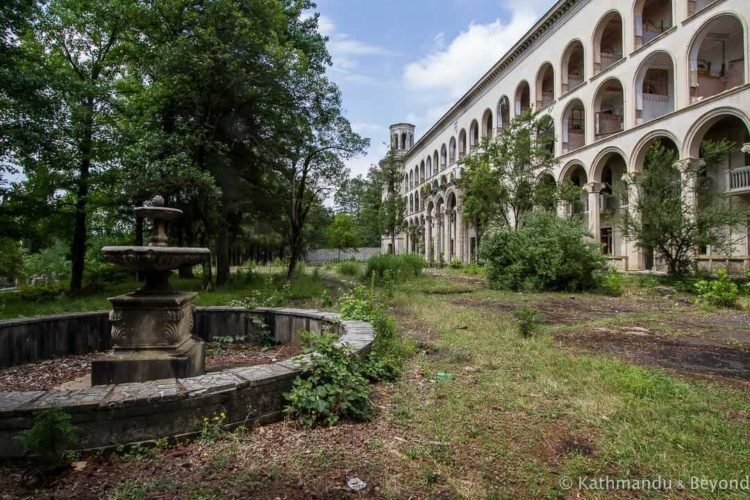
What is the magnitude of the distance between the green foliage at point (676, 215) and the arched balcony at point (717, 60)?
4.51 m

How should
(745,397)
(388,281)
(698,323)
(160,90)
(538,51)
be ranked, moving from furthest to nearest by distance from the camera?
(538,51) < (388,281) < (160,90) < (698,323) < (745,397)

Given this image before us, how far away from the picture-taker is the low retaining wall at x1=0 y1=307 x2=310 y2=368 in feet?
17.9

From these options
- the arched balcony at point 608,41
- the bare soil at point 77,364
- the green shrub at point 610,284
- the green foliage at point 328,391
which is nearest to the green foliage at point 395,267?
the green shrub at point 610,284

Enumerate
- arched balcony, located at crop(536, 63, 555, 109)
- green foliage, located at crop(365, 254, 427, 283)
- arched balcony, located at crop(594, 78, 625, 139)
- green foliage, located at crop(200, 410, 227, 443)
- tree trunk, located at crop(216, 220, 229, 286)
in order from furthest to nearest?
arched balcony, located at crop(536, 63, 555, 109) → arched balcony, located at crop(594, 78, 625, 139) → green foliage, located at crop(365, 254, 427, 283) → tree trunk, located at crop(216, 220, 229, 286) → green foliage, located at crop(200, 410, 227, 443)

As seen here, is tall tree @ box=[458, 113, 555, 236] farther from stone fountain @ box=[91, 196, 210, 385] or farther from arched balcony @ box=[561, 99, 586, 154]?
stone fountain @ box=[91, 196, 210, 385]

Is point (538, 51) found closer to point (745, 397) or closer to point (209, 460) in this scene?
point (745, 397)

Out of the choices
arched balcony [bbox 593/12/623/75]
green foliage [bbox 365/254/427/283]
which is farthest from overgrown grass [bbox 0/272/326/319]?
arched balcony [bbox 593/12/623/75]

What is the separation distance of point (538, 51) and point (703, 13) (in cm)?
1156

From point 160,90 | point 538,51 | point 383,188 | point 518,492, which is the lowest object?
point 518,492

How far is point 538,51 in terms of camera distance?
27766 mm

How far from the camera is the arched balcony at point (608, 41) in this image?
2245 centimetres

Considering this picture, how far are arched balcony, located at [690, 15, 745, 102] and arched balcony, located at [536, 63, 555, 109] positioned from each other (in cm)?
879

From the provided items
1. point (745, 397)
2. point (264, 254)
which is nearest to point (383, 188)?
point (264, 254)

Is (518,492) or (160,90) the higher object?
(160,90)
